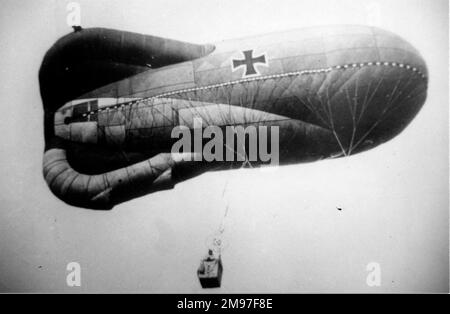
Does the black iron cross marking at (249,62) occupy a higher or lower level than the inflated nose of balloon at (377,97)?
higher

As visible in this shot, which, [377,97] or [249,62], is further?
[249,62]

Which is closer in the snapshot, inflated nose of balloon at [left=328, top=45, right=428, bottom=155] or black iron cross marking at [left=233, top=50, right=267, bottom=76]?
inflated nose of balloon at [left=328, top=45, right=428, bottom=155]

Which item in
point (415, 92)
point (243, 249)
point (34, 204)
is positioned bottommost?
point (243, 249)

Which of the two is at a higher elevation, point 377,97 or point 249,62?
point 249,62

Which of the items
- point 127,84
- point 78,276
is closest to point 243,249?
point 78,276

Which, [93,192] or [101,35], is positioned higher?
[101,35]

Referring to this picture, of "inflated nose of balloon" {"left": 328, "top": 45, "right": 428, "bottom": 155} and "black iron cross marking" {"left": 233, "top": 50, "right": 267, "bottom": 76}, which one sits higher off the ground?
"black iron cross marking" {"left": 233, "top": 50, "right": 267, "bottom": 76}

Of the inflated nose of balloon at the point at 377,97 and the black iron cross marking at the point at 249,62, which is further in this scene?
the black iron cross marking at the point at 249,62
